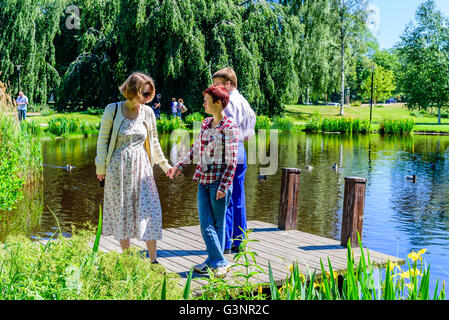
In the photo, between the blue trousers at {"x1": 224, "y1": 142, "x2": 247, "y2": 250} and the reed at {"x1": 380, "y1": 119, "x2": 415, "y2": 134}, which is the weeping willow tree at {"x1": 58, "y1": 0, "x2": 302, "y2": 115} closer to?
the reed at {"x1": 380, "y1": 119, "x2": 415, "y2": 134}

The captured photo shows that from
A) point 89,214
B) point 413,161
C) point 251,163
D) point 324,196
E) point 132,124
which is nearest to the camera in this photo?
point 132,124

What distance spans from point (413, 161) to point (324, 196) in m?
6.65

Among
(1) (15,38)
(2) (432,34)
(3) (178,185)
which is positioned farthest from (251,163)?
(2) (432,34)

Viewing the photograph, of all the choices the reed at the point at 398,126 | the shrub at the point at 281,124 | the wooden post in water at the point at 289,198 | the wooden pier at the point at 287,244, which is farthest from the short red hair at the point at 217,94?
the reed at the point at 398,126

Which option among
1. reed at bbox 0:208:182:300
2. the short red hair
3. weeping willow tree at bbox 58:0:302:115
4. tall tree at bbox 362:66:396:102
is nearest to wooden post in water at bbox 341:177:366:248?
the short red hair

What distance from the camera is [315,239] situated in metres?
5.54

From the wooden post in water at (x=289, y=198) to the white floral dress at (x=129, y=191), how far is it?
224 cm

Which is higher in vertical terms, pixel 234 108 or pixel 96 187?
pixel 234 108

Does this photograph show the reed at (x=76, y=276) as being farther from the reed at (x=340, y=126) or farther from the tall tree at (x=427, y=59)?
the tall tree at (x=427, y=59)

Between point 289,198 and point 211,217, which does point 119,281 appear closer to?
point 211,217

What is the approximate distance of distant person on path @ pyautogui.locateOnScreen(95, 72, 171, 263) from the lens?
3.91 m

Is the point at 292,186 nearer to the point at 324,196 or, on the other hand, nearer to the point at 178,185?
the point at 324,196

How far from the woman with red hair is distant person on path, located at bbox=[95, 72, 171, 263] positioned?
0.39m

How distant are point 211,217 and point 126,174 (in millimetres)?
716
